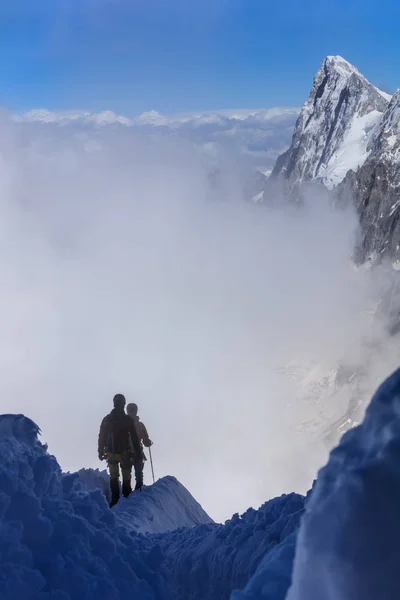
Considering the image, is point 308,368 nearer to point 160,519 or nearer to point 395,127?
point 395,127

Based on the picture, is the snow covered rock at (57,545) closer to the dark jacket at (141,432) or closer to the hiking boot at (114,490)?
the hiking boot at (114,490)

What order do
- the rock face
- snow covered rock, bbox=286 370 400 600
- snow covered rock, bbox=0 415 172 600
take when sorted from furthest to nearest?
the rock face, snow covered rock, bbox=0 415 172 600, snow covered rock, bbox=286 370 400 600

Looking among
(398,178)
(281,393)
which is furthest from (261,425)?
(398,178)

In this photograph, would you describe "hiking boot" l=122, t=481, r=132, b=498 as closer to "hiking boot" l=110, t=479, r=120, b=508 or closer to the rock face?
"hiking boot" l=110, t=479, r=120, b=508

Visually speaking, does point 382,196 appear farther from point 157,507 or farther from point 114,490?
point 157,507

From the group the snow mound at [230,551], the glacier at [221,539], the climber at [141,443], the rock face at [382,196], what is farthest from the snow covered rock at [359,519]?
the rock face at [382,196]

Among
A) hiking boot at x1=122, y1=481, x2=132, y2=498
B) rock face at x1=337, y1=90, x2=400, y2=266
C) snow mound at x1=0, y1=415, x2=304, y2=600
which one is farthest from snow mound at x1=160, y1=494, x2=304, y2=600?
rock face at x1=337, y1=90, x2=400, y2=266
